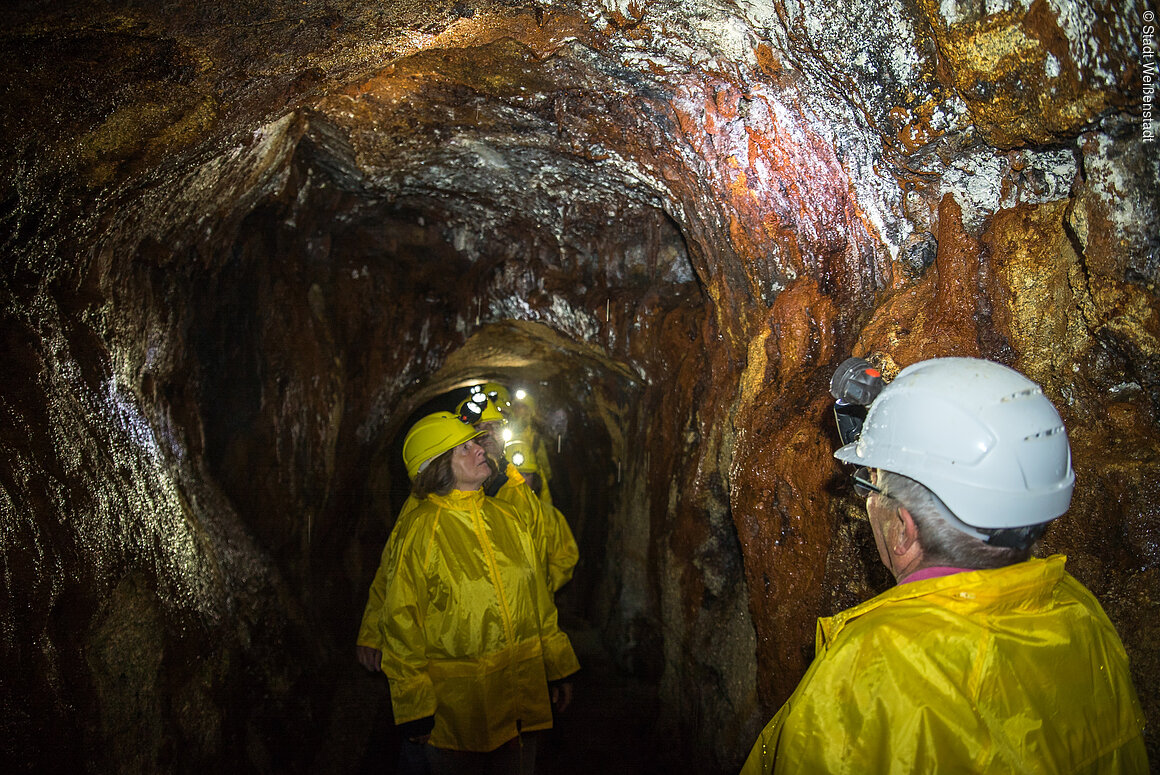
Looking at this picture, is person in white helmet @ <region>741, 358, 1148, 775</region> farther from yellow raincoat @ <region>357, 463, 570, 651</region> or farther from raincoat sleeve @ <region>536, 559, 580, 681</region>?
yellow raincoat @ <region>357, 463, 570, 651</region>

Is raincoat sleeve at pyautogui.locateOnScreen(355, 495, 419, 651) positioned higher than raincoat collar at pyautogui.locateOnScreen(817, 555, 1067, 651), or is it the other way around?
raincoat collar at pyautogui.locateOnScreen(817, 555, 1067, 651)

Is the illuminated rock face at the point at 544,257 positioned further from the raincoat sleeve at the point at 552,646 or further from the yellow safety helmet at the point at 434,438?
the yellow safety helmet at the point at 434,438

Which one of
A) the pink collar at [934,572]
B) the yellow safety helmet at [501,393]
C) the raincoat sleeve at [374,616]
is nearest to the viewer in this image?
the pink collar at [934,572]

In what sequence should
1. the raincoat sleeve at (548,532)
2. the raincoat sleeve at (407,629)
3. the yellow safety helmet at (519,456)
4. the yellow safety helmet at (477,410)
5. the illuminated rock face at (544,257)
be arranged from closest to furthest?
the illuminated rock face at (544,257)
the raincoat sleeve at (407,629)
the yellow safety helmet at (477,410)
the raincoat sleeve at (548,532)
the yellow safety helmet at (519,456)

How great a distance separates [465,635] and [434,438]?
106 cm

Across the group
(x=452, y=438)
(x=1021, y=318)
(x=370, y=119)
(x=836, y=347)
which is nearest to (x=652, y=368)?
(x=452, y=438)

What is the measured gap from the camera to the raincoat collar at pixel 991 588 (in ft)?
4.09

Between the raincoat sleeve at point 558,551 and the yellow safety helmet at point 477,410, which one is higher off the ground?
the yellow safety helmet at point 477,410

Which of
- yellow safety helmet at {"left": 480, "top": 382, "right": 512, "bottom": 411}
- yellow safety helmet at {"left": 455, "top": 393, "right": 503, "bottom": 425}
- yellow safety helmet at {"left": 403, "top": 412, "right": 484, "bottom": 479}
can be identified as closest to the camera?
yellow safety helmet at {"left": 403, "top": 412, "right": 484, "bottom": 479}

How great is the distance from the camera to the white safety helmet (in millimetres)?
1363

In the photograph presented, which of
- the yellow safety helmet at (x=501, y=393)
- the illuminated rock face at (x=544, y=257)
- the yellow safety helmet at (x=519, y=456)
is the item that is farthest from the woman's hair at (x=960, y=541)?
the yellow safety helmet at (x=501, y=393)

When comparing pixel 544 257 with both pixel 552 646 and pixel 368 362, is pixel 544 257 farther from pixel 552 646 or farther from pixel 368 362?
pixel 552 646

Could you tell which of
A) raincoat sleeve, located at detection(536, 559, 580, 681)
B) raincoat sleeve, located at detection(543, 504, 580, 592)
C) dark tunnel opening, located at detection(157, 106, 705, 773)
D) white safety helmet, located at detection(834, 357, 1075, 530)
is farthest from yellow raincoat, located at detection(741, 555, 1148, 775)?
dark tunnel opening, located at detection(157, 106, 705, 773)

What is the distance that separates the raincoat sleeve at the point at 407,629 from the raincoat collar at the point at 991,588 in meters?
2.47
